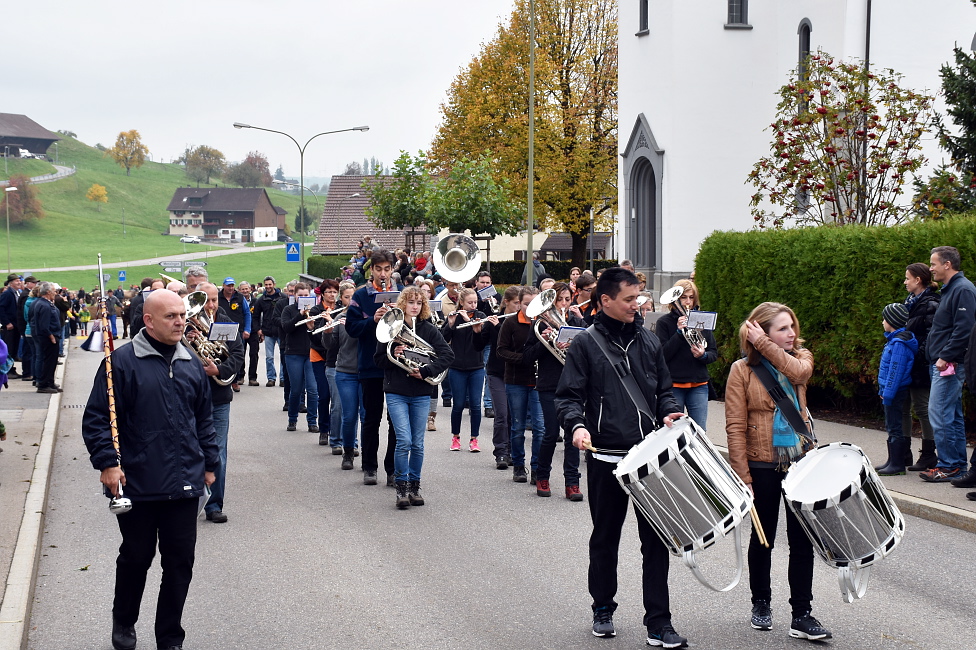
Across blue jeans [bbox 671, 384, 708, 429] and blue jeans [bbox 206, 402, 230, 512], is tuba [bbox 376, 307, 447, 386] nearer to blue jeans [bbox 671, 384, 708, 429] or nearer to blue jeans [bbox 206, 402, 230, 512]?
blue jeans [bbox 206, 402, 230, 512]

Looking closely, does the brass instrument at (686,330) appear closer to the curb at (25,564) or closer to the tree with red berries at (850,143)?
the curb at (25,564)

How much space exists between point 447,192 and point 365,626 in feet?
93.9

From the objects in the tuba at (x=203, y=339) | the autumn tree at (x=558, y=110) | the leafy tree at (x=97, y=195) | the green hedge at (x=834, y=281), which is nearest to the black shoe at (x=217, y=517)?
the tuba at (x=203, y=339)

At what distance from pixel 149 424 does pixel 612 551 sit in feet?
8.37

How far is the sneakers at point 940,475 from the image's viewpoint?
9.61m

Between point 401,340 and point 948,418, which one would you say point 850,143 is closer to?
point 948,418

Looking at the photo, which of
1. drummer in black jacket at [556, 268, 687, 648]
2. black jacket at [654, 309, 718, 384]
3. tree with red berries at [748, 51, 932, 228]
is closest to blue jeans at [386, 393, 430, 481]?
black jacket at [654, 309, 718, 384]

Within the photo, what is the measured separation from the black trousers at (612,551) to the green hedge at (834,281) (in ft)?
24.1

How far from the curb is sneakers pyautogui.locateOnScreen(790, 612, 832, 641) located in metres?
4.12

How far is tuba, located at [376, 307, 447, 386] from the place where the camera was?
9031mm

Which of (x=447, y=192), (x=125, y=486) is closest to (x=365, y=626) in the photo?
(x=125, y=486)

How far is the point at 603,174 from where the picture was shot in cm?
4309

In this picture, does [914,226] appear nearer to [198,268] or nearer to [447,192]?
[198,268]

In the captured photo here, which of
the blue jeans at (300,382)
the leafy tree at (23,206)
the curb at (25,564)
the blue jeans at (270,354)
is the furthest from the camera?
the leafy tree at (23,206)
